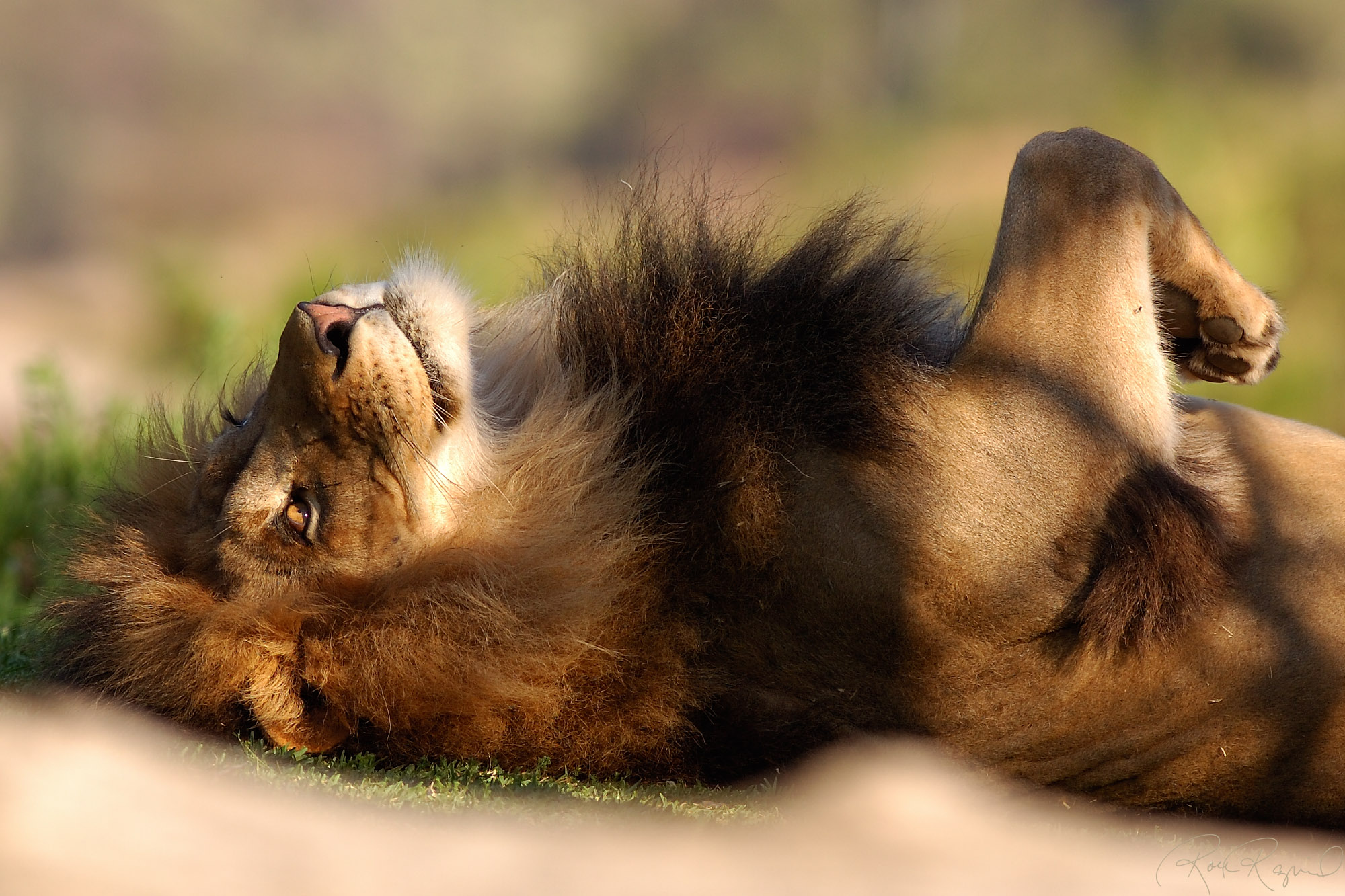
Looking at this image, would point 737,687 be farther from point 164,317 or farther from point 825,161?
point 825,161

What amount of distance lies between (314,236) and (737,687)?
13847mm

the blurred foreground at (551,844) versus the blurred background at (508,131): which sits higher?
the blurred background at (508,131)

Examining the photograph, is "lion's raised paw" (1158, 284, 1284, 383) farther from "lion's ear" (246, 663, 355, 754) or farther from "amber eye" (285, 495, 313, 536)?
"lion's ear" (246, 663, 355, 754)

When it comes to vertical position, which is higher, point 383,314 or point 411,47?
point 411,47

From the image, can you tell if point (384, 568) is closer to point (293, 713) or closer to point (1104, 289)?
point (293, 713)

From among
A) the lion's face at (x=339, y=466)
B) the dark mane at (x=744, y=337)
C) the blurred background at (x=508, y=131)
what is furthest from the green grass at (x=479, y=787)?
the blurred background at (x=508, y=131)

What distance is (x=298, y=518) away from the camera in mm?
3354

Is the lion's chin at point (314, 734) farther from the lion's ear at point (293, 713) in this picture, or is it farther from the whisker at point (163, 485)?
the whisker at point (163, 485)

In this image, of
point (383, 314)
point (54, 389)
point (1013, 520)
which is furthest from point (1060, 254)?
point (54, 389)

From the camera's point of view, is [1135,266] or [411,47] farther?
[411,47]

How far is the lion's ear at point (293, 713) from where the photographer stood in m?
3.24

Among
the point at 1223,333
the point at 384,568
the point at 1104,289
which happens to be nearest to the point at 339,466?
the point at 384,568

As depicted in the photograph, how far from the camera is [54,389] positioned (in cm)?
673
